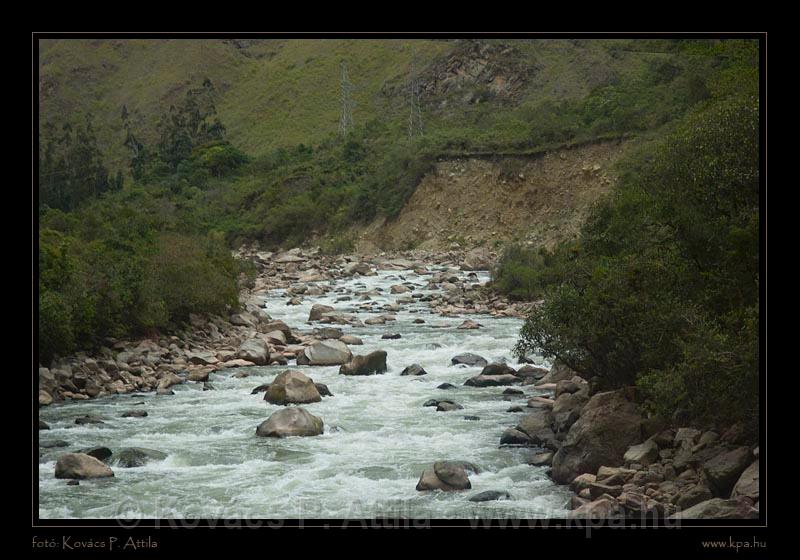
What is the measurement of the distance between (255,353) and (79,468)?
830cm

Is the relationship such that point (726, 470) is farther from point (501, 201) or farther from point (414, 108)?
point (414, 108)

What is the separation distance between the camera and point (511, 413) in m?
15.2

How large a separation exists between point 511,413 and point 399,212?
36279 millimetres

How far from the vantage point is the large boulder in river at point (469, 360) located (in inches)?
773

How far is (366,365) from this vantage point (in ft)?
61.5

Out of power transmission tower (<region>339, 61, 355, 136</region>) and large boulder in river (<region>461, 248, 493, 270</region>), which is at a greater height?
power transmission tower (<region>339, 61, 355, 136</region>)

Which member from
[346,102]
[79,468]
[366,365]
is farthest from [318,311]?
[346,102]

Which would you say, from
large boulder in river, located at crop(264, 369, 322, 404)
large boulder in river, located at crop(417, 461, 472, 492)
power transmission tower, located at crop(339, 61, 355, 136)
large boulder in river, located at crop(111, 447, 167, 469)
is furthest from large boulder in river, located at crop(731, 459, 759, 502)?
power transmission tower, located at crop(339, 61, 355, 136)

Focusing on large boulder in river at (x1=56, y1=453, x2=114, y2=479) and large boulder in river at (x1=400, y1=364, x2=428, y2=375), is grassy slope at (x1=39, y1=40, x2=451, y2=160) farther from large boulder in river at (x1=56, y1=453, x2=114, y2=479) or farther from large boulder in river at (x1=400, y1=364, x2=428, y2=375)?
large boulder in river at (x1=56, y1=453, x2=114, y2=479)

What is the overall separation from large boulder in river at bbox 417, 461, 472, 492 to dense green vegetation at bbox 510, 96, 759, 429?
2.59 meters

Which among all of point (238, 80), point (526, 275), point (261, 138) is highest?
point (238, 80)

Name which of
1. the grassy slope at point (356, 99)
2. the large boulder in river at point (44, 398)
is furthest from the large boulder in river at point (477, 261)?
the large boulder in river at point (44, 398)

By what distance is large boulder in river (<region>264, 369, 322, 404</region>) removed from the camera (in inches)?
633
